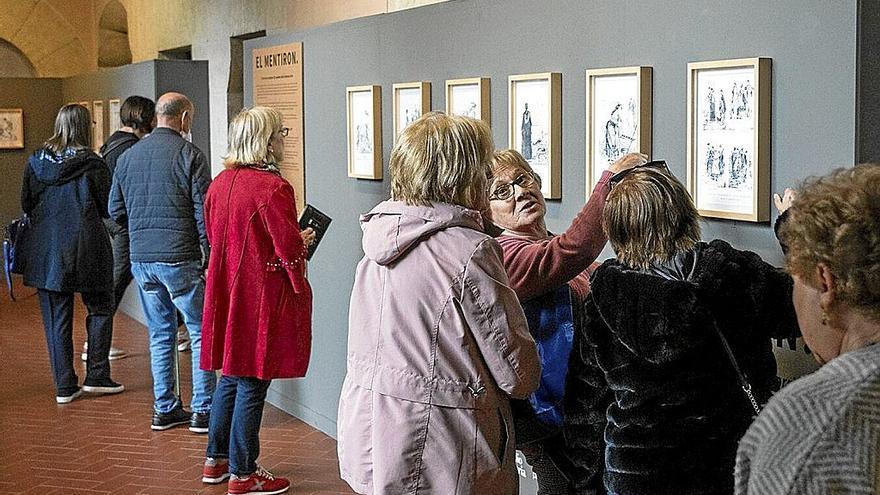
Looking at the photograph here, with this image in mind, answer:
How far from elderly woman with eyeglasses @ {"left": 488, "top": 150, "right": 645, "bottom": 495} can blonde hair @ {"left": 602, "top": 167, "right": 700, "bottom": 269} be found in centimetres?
42

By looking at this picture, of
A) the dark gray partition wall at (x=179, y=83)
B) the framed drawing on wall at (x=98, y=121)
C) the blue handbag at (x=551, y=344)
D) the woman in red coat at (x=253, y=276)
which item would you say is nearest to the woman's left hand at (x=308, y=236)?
the woman in red coat at (x=253, y=276)

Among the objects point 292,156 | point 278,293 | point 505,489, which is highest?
point 292,156

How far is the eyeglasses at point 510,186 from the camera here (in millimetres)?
3723

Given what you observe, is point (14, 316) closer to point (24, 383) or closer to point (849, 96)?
point (24, 383)

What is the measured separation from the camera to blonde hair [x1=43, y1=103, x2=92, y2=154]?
7.55 metres

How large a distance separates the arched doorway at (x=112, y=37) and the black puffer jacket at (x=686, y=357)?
1479 cm

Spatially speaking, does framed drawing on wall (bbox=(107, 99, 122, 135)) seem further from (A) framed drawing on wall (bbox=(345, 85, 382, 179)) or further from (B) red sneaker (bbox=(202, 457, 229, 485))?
(B) red sneaker (bbox=(202, 457, 229, 485))

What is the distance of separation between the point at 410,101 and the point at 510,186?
7.04 ft

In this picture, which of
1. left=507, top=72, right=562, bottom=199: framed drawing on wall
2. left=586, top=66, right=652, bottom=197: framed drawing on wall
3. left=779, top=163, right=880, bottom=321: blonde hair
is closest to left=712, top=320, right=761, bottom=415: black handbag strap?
left=779, top=163, right=880, bottom=321: blonde hair

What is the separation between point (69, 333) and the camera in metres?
7.77

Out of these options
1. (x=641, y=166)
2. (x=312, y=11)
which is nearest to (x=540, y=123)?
(x=641, y=166)

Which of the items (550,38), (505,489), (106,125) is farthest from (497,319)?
(106,125)

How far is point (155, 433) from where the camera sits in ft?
23.1

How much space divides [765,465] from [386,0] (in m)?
6.77
